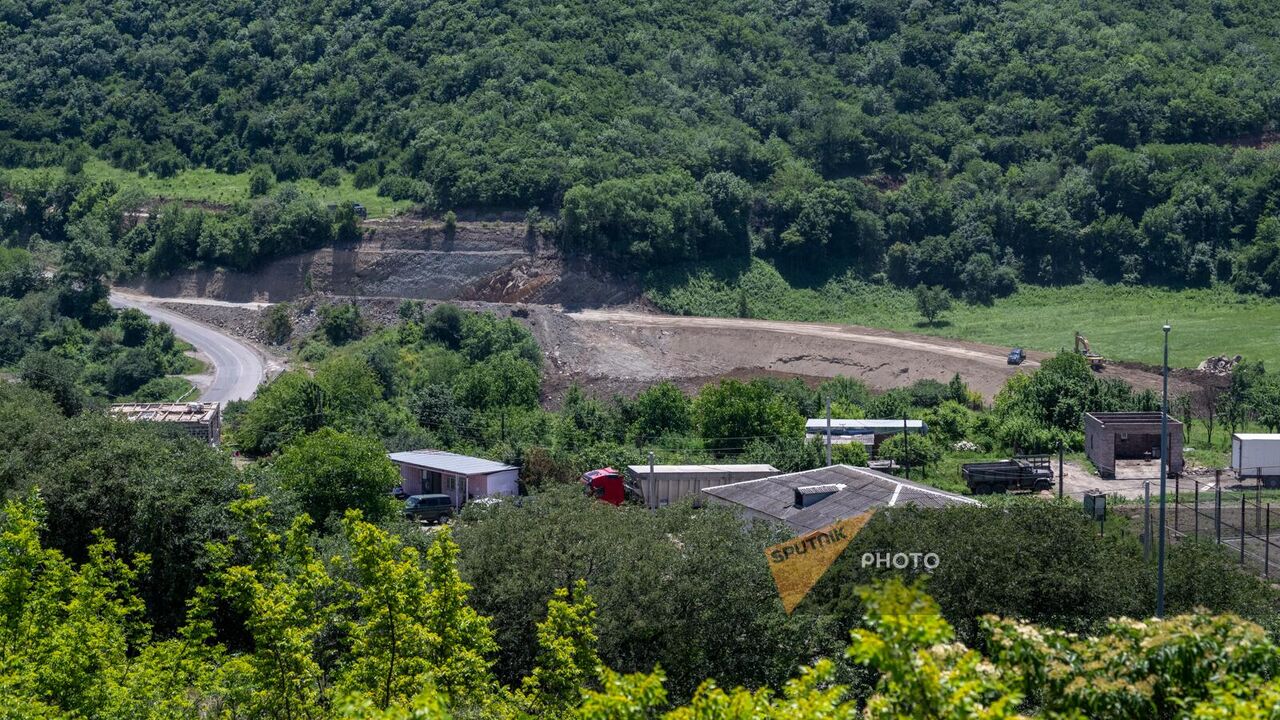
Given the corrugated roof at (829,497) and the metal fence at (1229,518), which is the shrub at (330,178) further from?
the metal fence at (1229,518)

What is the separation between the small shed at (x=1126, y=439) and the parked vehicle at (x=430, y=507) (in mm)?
19992

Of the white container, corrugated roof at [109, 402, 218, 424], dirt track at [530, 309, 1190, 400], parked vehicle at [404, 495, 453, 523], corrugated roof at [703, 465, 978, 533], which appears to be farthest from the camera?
dirt track at [530, 309, 1190, 400]

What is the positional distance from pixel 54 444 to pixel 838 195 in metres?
51.4

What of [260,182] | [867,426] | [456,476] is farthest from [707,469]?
[260,182]

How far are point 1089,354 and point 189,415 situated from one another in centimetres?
3589

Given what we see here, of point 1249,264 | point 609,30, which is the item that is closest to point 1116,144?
point 1249,264

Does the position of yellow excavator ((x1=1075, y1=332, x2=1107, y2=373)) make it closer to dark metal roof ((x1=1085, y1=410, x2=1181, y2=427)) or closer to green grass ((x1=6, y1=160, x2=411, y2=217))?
dark metal roof ((x1=1085, y1=410, x2=1181, y2=427))

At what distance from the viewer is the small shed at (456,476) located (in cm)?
4047

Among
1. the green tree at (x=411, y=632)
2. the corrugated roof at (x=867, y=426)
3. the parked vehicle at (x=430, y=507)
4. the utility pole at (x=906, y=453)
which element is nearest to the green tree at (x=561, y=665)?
the green tree at (x=411, y=632)

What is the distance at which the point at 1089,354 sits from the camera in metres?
60.2

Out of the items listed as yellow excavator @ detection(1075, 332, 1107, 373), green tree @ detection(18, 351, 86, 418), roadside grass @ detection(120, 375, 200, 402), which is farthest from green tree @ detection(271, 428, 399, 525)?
yellow excavator @ detection(1075, 332, 1107, 373)

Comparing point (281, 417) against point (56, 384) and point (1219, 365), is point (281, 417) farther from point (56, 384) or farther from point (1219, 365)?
point (1219, 365)

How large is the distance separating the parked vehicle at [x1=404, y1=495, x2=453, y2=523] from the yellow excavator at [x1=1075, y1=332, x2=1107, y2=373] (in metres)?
29.0

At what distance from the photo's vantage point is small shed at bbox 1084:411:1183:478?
44.2 meters
